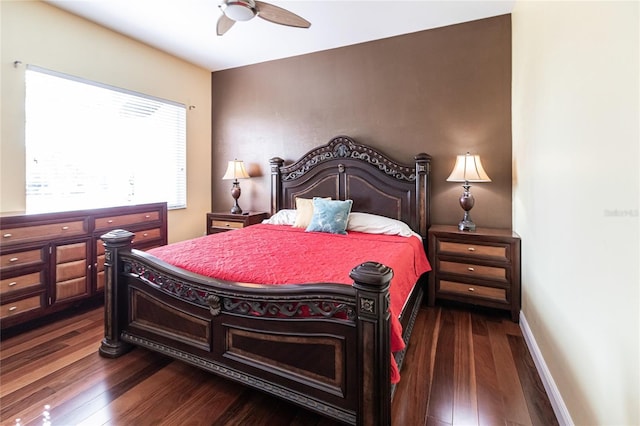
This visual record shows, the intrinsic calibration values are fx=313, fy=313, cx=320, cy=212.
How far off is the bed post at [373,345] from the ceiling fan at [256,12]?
76.2 inches

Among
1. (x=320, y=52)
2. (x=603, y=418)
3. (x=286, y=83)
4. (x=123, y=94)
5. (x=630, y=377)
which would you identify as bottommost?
(x=603, y=418)

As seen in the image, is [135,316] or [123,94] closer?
[135,316]

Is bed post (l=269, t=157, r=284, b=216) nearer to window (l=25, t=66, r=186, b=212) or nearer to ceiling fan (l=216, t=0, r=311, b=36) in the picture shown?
window (l=25, t=66, r=186, b=212)

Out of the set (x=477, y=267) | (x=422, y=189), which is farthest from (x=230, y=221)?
(x=477, y=267)

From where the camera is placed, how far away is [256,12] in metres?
2.25

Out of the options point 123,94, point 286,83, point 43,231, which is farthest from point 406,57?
point 43,231

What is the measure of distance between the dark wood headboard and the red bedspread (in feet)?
1.69

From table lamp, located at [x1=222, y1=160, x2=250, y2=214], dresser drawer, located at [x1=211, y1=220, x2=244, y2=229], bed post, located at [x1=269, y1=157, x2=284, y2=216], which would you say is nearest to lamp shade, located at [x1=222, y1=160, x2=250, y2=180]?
table lamp, located at [x1=222, y1=160, x2=250, y2=214]

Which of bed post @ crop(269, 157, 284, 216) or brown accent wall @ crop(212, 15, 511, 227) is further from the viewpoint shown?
bed post @ crop(269, 157, 284, 216)

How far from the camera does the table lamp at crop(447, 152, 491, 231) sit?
9.68 ft

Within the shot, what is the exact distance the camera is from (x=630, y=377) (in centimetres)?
98

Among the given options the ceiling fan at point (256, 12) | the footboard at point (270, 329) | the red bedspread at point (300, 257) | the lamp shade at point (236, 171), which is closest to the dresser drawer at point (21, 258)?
the footboard at point (270, 329)

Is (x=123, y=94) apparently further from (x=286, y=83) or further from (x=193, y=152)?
(x=286, y=83)

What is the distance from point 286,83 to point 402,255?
116 inches
